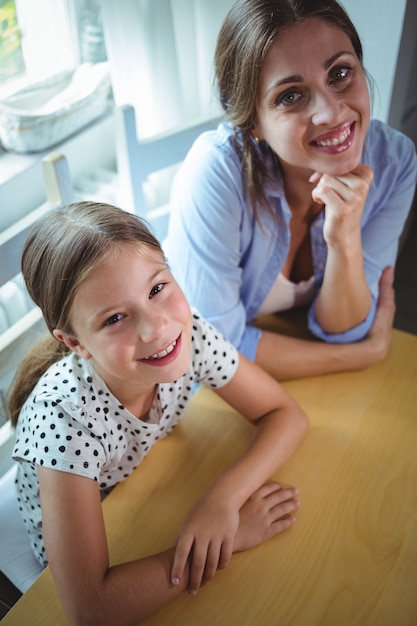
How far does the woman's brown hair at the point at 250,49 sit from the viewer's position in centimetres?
94

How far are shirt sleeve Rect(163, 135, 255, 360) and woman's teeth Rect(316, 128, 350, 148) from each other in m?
0.17

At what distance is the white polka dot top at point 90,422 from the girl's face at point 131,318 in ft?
0.24

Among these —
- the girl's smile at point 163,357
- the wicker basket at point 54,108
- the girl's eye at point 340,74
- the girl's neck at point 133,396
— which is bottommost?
the girl's neck at point 133,396

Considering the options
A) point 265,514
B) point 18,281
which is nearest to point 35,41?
point 18,281

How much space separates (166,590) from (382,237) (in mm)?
796

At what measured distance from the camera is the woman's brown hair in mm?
937

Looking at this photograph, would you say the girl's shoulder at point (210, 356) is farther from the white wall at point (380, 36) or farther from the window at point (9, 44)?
the window at point (9, 44)

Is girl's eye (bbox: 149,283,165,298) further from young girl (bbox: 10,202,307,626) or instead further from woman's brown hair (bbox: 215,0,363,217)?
woman's brown hair (bbox: 215,0,363,217)

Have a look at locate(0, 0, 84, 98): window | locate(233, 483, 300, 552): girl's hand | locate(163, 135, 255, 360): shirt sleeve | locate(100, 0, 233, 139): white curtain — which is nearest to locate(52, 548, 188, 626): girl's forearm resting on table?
locate(233, 483, 300, 552): girl's hand

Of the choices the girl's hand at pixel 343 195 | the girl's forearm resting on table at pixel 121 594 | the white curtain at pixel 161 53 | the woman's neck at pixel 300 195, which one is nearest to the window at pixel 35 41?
the white curtain at pixel 161 53

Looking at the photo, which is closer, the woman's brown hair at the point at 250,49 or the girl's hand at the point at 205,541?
the girl's hand at the point at 205,541

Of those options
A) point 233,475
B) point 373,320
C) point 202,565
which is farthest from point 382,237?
point 202,565

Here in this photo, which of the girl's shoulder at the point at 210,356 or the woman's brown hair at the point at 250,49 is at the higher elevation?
the woman's brown hair at the point at 250,49

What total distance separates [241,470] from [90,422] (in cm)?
24
